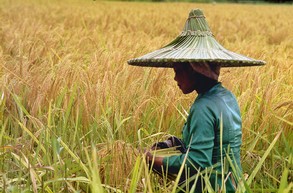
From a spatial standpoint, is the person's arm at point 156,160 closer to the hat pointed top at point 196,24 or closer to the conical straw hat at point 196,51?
the conical straw hat at point 196,51

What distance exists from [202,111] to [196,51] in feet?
0.58

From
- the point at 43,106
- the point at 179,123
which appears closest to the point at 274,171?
the point at 179,123

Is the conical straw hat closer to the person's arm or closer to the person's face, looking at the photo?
the person's face

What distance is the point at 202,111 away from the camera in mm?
1315

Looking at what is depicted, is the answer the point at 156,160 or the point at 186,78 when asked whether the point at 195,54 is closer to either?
the point at 186,78

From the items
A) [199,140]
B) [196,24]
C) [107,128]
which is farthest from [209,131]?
[107,128]

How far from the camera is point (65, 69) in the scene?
2.34 metres

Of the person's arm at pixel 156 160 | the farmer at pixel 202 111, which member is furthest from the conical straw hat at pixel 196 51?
the person's arm at pixel 156 160

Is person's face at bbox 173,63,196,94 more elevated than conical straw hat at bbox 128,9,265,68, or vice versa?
conical straw hat at bbox 128,9,265,68

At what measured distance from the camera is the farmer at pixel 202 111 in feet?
4.26

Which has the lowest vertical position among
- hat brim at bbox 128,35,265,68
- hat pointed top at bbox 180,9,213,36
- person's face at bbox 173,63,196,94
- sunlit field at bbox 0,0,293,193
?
sunlit field at bbox 0,0,293,193

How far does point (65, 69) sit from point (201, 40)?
99cm

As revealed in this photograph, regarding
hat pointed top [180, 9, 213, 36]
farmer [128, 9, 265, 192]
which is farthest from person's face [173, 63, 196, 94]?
hat pointed top [180, 9, 213, 36]

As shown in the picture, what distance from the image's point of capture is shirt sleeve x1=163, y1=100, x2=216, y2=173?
129 centimetres
